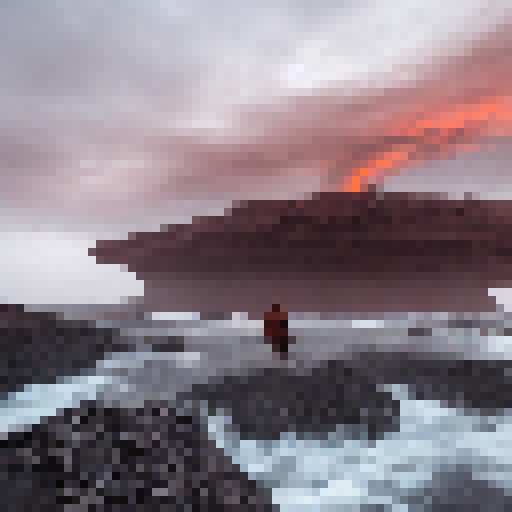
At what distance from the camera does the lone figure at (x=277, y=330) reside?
1.75m

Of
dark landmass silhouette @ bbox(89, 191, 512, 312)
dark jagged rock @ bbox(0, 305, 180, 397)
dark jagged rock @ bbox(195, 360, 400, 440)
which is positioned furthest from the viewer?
dark landmass silhouette @ bbox(89, 191, 512, 312)

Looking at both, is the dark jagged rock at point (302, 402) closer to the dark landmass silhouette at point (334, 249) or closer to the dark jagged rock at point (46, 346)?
the dark jagged rock at point (46, 346)

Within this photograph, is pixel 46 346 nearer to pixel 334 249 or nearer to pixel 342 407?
pixel 342 407

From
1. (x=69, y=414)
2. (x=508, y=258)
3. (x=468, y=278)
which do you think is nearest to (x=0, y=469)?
(x=69, y=414)

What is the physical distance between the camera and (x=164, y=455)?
0.86 metres

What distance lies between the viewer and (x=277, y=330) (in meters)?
1.84

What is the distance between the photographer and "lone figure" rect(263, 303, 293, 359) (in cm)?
175

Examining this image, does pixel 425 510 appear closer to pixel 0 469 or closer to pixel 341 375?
pixel 341 375

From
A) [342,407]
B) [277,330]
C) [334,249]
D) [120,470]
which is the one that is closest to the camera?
[120,470]

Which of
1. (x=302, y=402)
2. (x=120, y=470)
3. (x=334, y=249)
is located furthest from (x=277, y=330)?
(x=334, y=249)

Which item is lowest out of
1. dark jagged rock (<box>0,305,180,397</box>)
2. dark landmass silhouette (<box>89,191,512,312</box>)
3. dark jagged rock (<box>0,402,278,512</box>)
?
dark jagged rock (<box>0,402,278,512</box>)

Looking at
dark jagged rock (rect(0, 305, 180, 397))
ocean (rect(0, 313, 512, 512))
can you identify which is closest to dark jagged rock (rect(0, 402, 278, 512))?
ocean (rect(0, 313, 512, 512))

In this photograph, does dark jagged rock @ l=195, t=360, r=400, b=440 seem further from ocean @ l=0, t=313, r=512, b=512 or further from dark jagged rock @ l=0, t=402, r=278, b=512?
dark jagged rock @ l=0, t=402, r=278, b=512

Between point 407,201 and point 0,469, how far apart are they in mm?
5517
